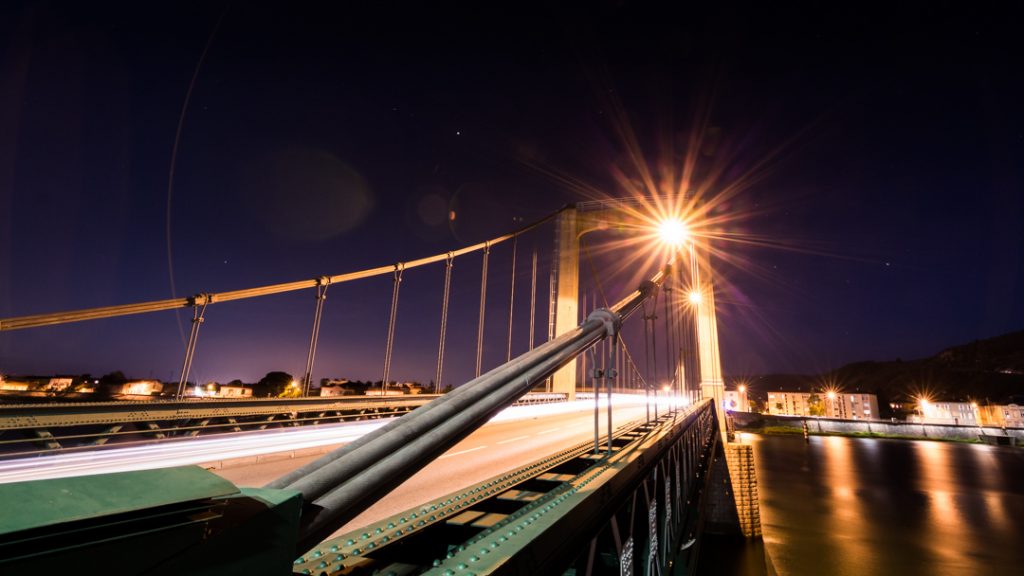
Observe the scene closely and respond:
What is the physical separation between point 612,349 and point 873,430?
123580 mm

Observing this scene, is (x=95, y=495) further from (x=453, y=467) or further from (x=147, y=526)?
(x=453, y=467)

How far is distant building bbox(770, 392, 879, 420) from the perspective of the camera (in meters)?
123

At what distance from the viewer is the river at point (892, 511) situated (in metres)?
33.6

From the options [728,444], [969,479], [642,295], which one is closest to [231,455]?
[642,295]

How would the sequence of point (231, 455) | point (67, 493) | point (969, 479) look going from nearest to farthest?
point (67, 493) → point (231, 455) → point (969, 479)

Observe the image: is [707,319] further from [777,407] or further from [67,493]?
[777,407]

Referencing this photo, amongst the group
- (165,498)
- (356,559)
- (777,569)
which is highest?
(165,498)

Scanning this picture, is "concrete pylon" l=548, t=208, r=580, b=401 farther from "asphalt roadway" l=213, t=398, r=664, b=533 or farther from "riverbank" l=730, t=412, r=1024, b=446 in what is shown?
"riverbank" l=730, t=412, r=1024, b=446

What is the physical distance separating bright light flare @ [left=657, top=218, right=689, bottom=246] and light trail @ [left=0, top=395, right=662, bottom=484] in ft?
78.2

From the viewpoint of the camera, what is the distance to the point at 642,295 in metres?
4.64

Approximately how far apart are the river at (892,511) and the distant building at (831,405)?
45.6 meters

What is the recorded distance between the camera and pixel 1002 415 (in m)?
102

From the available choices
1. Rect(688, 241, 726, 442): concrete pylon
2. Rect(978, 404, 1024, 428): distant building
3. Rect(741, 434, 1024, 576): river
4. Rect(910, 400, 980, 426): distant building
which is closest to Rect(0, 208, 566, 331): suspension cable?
Rect(688, 241, 726, 442): concrete pylon

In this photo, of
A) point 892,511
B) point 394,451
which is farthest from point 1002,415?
point 394,451
